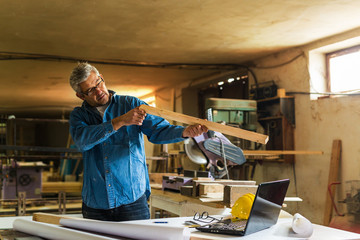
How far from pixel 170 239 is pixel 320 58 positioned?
16.0 ft

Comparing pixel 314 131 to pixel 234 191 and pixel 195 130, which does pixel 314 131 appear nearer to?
pixel 234 191

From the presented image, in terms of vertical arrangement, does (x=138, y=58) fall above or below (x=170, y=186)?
above

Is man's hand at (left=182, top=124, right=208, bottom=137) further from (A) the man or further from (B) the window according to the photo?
(B) the window

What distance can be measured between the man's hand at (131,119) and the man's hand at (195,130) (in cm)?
27

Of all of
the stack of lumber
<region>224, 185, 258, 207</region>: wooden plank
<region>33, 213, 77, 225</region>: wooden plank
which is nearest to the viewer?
<region>33, 213, 77, 225</region>: wooden plank

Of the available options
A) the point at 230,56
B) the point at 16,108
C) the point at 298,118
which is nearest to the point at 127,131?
the point at 298,118

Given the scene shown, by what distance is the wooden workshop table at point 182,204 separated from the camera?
2631mm

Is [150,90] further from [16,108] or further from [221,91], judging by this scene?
[16,108]

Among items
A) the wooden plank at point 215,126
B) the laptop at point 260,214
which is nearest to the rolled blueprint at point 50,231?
the laptop at point 260,214

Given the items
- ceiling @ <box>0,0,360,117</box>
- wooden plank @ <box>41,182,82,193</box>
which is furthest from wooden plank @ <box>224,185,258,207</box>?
wooden plank @ <box>41,182,82,193</box>

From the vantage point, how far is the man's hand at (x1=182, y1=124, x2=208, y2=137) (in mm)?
2072

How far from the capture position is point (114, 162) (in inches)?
86.8

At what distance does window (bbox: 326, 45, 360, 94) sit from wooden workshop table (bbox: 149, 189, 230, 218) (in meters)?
3.07

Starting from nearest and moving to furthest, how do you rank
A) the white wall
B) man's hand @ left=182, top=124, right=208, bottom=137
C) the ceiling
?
man's hand @ left=182, top=124, right=208, bottom=137 → the ceiling → the white wall
